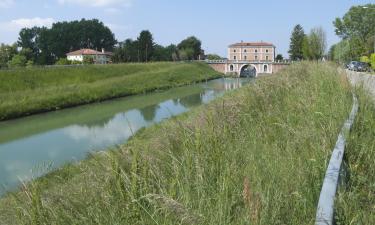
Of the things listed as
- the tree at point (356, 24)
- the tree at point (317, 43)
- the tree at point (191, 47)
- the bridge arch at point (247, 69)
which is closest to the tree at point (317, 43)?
the tree at point (317, 43)

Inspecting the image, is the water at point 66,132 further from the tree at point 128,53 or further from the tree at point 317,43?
the tree at point 128,53

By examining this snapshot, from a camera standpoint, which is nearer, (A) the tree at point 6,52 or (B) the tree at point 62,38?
(A) the tree at point 6,52

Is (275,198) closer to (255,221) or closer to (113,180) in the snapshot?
(255,221)

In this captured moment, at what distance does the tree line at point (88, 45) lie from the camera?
10131 centimetres

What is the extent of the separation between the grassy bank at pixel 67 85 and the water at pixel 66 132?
160 centimetres

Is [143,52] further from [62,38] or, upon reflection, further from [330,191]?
[330,191]

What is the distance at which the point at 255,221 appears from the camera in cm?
271

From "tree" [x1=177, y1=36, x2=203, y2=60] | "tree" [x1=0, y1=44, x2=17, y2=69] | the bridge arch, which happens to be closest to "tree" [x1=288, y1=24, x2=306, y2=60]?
the bridge arch

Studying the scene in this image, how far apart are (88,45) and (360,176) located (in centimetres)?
12928

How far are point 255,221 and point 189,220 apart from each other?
0.41m

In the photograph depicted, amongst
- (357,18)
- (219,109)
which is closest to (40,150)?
(219,109)

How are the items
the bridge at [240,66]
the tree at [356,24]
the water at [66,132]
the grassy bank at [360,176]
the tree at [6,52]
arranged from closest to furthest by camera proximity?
the grassy bank at [360,176] < the water at [66,132] < the tree at [6,52] < the tree at [356,24] < the bridge at [240,66]

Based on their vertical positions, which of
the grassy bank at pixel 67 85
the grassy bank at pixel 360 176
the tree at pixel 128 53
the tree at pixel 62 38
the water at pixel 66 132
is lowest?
the water at pixel 66 132

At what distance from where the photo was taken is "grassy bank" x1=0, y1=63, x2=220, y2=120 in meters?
33.7
